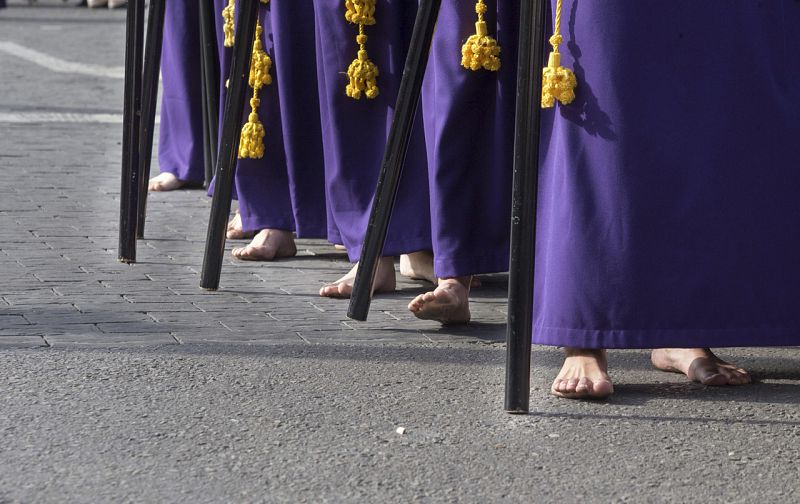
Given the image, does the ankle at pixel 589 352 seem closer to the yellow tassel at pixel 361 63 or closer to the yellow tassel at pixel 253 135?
the yellow tassel at pixel 361 63

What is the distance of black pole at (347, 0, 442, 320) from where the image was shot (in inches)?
141

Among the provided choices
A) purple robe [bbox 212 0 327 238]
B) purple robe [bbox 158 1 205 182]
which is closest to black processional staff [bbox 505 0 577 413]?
purple robe [bbox 212 0 327 238]

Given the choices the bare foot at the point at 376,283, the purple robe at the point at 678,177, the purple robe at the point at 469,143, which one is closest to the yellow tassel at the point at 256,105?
the bare foot at the point at 376,283

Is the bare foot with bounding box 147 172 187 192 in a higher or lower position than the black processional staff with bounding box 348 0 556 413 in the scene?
lower

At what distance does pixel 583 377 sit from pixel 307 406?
2.08ft

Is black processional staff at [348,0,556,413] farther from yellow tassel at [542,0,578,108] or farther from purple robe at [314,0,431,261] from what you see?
purple robe at [314,0,431,261]

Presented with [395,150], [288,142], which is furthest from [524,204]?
[288,142]

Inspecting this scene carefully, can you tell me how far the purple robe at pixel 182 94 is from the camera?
262 inches

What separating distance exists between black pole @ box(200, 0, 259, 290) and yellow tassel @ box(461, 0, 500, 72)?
85cm

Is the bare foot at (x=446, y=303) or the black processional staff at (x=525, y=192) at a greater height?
the black processional staff at (x=525, y=192)

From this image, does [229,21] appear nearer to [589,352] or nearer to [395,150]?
[395,150]

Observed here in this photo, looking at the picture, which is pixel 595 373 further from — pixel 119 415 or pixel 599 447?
pixel 119 415

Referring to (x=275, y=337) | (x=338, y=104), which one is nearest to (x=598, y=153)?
(x=275, y=337)

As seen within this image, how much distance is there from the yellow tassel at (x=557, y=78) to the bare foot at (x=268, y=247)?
2060mm
